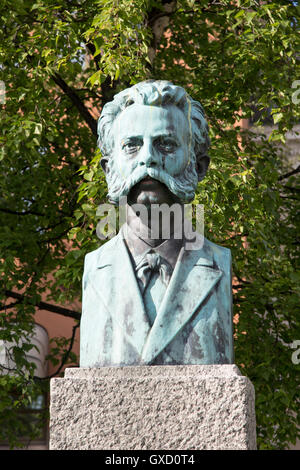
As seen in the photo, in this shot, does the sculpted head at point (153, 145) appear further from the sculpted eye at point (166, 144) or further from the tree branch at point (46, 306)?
the tree branch at point (46, 306)

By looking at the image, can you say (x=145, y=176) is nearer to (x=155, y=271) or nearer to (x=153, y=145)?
(x=153, y=145)

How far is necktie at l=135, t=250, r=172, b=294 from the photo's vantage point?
4.00m

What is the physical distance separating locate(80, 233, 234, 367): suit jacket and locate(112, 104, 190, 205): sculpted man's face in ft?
1.08

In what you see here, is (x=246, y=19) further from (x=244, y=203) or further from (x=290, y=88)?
(x=244, y=203)

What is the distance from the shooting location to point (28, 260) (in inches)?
386

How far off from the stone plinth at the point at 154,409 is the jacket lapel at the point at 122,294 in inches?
7.3

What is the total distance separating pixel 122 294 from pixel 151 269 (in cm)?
18

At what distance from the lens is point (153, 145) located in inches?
156

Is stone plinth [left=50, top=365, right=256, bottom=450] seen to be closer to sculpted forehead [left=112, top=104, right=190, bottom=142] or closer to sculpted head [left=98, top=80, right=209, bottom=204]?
sculpted head [left=98, top=80, right=209, bottom=204]

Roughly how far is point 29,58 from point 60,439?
5.90 meters

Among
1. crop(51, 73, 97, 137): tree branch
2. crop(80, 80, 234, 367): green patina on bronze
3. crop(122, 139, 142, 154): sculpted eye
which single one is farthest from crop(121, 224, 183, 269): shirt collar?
crop(51, 73, 97, 137): tree branch

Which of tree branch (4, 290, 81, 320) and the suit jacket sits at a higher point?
tree branch (4, 290, 81, 320)

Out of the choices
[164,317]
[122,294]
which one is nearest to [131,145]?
[122,294]

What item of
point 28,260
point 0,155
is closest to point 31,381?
point 28,260
